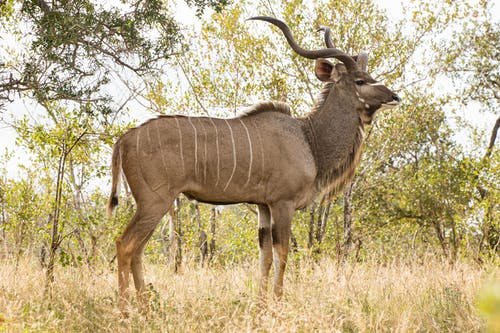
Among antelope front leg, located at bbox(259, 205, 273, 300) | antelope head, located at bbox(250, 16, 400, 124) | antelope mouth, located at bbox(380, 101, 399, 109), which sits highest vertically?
antelope head, located at bbox(250, 16, 400, 124)

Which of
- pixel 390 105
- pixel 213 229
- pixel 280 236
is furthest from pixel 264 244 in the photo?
pixel 213 229

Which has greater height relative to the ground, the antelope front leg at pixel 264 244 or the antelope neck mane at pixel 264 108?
the antelope neck mane at pixel 264 108

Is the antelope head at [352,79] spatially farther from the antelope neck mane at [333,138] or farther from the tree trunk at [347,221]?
the tree trunk at [347,221]

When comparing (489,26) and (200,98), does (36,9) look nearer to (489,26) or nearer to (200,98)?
(200,98)

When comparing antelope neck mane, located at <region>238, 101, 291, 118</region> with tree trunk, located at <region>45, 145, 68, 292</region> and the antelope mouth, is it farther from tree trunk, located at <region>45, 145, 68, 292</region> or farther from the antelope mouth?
tree trunk, located at <region>45, 145, 68, 292</region>

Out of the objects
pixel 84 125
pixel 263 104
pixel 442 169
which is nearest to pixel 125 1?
pixel 84 125

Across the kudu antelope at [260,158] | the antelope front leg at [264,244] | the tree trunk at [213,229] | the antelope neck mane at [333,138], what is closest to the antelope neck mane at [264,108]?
the kudu antelope at [260,158]

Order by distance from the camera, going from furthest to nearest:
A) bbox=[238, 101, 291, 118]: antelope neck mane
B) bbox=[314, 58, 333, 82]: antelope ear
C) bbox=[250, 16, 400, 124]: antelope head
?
bbox=[314, 58, 333, 82]: antelope ear < bbox=[250, 16, 400, 124]: antelope head < bbox=[238, 101, 291, 118]: antelope neck mane

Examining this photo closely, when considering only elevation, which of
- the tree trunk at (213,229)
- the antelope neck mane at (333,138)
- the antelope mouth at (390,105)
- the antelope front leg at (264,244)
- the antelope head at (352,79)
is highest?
the antelope head at (352,79)

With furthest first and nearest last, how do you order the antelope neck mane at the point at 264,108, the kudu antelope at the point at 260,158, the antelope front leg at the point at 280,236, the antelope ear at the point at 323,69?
the antelope ear at the point at 323,69 < the antelope neck mane at the point at 264,108 < the antelope front leg at the point at 280,236 < the kudu antelope at the point at 260,158

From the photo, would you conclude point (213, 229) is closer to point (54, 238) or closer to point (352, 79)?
point (54, 238)

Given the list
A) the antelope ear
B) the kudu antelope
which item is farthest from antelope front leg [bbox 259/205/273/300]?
the antelope ear

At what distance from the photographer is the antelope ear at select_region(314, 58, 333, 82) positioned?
211 inches

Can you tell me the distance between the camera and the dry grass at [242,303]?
11.4 feet
